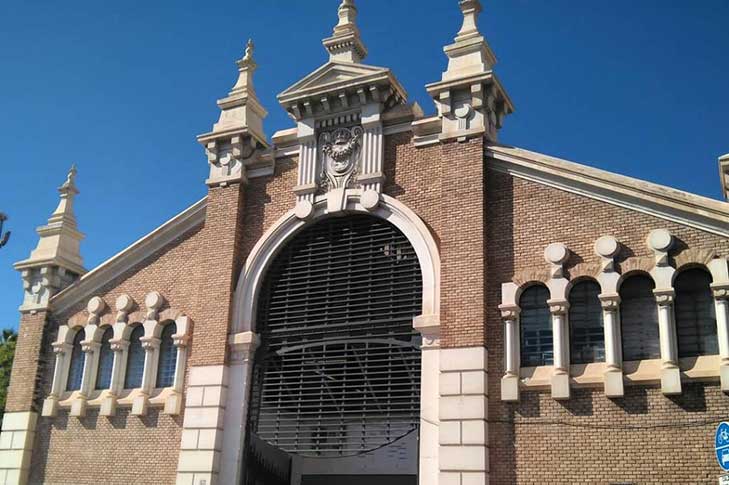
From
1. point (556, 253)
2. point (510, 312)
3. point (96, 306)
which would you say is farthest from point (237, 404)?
point (556, 253)

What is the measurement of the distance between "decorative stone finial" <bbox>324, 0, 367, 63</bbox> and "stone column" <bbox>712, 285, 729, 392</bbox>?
10.6 m

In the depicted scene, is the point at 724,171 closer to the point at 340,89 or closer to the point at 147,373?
the point at 340,89

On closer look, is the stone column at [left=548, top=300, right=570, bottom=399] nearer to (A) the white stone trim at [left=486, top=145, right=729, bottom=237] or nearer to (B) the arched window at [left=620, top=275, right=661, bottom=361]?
(B) the arched window at [left=620, top=275, right=661, bottom=361]

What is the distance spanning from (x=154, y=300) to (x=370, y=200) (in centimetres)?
640

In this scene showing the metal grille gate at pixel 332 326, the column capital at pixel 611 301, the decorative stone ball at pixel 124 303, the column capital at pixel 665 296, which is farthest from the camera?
the decorative stone ball at pixel 124 303

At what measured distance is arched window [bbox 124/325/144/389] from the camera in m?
21.3

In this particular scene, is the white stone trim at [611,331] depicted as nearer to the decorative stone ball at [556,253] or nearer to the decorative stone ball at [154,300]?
the decorative stone ball at [556,253]

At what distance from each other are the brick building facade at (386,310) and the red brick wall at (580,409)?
0.04 meters

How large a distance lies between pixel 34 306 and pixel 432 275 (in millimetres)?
12157

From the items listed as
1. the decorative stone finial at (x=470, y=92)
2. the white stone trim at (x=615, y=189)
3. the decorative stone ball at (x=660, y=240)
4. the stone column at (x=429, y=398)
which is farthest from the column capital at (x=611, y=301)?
the decorative stone finial at (x=470, y=92)

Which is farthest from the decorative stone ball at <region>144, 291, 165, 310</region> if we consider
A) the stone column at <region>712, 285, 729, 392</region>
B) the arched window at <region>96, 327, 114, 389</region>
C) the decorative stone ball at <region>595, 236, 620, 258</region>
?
the stone column at <region>712, 285, 729, 392</region>

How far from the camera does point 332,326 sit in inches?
742

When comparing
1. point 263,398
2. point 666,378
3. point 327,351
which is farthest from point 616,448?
point 263,398

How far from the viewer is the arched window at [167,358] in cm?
2080
